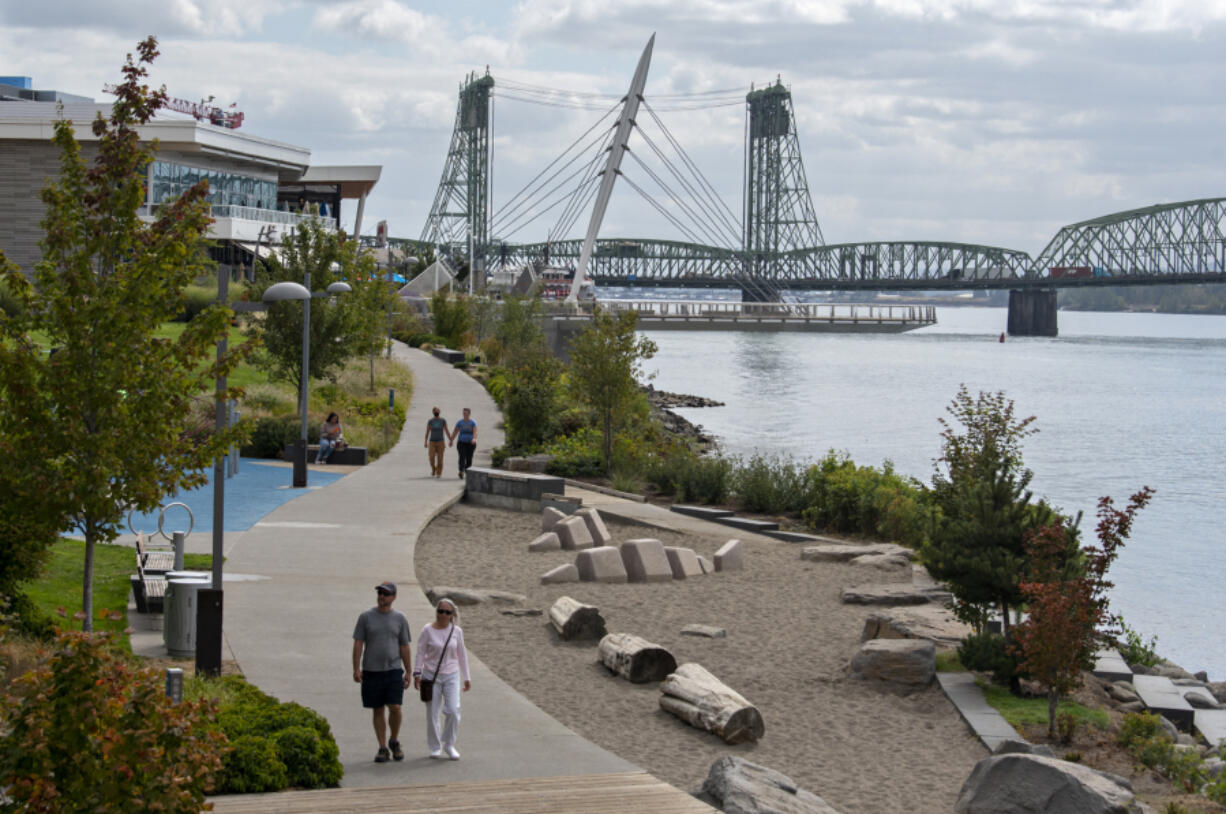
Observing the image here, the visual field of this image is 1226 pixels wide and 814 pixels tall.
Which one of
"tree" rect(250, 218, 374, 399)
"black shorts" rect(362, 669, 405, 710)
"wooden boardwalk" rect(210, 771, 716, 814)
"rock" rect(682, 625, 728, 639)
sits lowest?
"rock" rect(682, 625, 728, 639)

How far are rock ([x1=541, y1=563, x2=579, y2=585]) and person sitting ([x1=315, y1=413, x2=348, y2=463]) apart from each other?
41.0 ft

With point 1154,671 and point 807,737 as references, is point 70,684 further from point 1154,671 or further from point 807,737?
point 1154,671

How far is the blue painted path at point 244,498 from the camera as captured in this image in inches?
862

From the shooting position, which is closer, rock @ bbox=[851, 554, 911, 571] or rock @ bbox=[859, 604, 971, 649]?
rock @ bbox=[859, 604, 971, 649]

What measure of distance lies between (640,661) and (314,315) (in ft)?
80.2

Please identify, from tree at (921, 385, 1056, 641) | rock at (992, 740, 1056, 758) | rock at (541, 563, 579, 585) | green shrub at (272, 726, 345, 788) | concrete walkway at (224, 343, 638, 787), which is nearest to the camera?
green shrub at (272, 726, 345, 788)

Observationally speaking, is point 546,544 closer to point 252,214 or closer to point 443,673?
point 443,673

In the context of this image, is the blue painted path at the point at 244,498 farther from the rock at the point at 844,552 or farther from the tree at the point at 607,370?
the rock at the point at 844,552

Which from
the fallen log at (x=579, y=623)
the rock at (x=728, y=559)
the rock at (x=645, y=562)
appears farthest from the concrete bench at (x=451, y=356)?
the fallen log at (x=579, y=623)

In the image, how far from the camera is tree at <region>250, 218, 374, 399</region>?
36.0m

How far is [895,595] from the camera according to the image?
59.9 feet

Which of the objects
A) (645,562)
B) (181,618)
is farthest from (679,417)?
(181,618)

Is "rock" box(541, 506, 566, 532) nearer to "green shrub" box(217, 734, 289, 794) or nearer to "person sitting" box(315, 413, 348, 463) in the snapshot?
"person sitting" box(315, 413, 348, 463)

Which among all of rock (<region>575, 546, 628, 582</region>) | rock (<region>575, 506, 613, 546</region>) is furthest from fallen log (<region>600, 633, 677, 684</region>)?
rock (<region>575, 506, 613, 546</region>)
